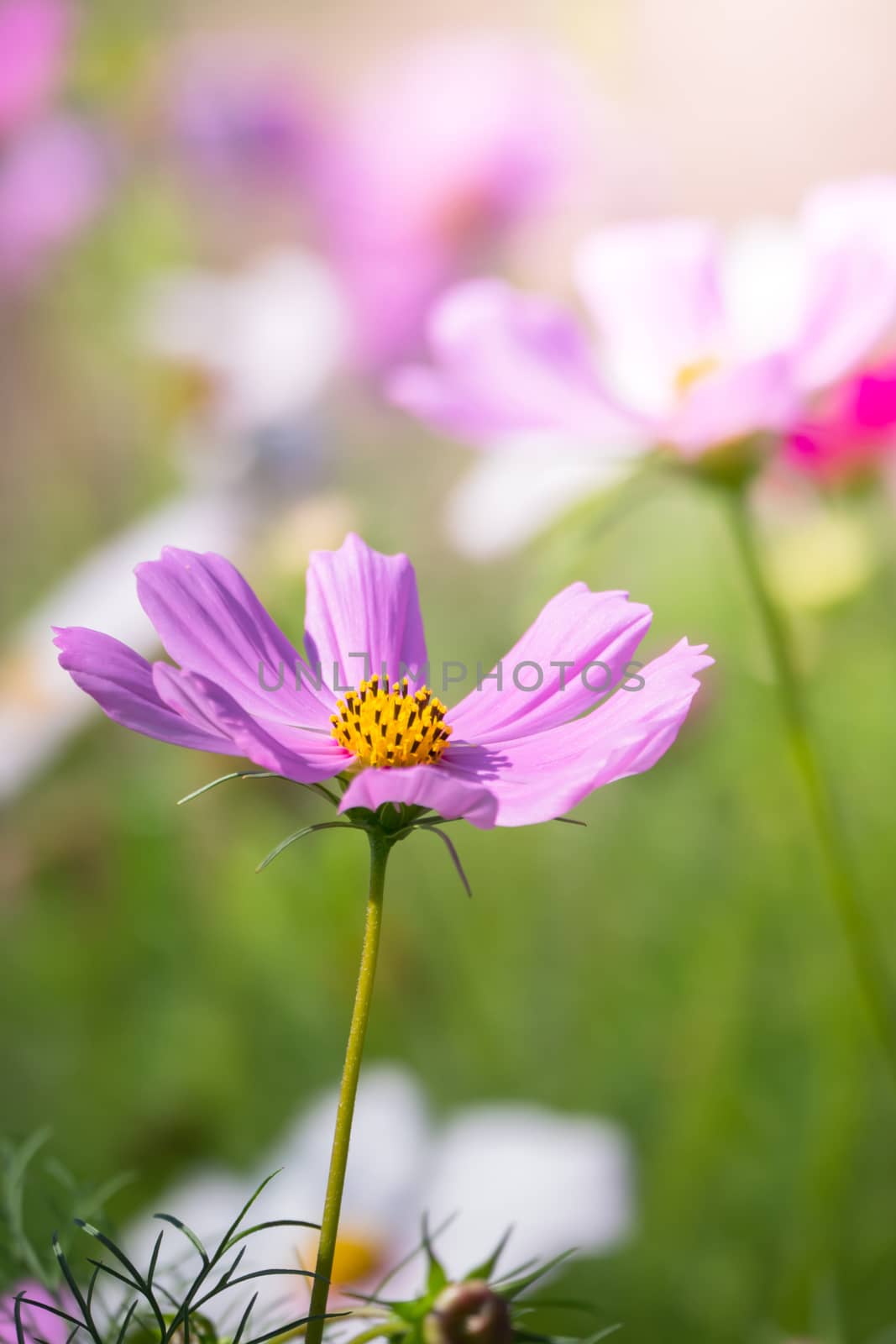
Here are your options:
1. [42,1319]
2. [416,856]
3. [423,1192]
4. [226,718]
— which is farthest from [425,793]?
[416,856]

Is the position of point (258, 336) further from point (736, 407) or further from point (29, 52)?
point (736, 407)

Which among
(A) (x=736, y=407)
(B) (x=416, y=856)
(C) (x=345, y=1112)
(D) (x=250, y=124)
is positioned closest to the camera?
(C) (x=345, y=1112)

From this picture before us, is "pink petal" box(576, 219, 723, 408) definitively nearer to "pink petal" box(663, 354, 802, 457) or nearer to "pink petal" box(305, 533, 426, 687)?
"pink petal" box(663, 354, 802, 457)

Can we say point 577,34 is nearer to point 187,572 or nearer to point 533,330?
point 533,330

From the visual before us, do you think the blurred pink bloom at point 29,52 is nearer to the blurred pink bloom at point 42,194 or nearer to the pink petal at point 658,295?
the blurred pink bloom at point 42,194

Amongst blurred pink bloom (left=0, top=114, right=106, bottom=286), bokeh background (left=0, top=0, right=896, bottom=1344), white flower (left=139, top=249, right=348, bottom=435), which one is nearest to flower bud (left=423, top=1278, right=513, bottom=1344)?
bokeh background (left=0, top=0, right=896, bottom=1344)

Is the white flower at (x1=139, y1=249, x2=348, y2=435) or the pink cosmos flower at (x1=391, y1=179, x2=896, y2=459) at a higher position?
the white flower at (x1=139, y1=249, x2=348, y2=435)
